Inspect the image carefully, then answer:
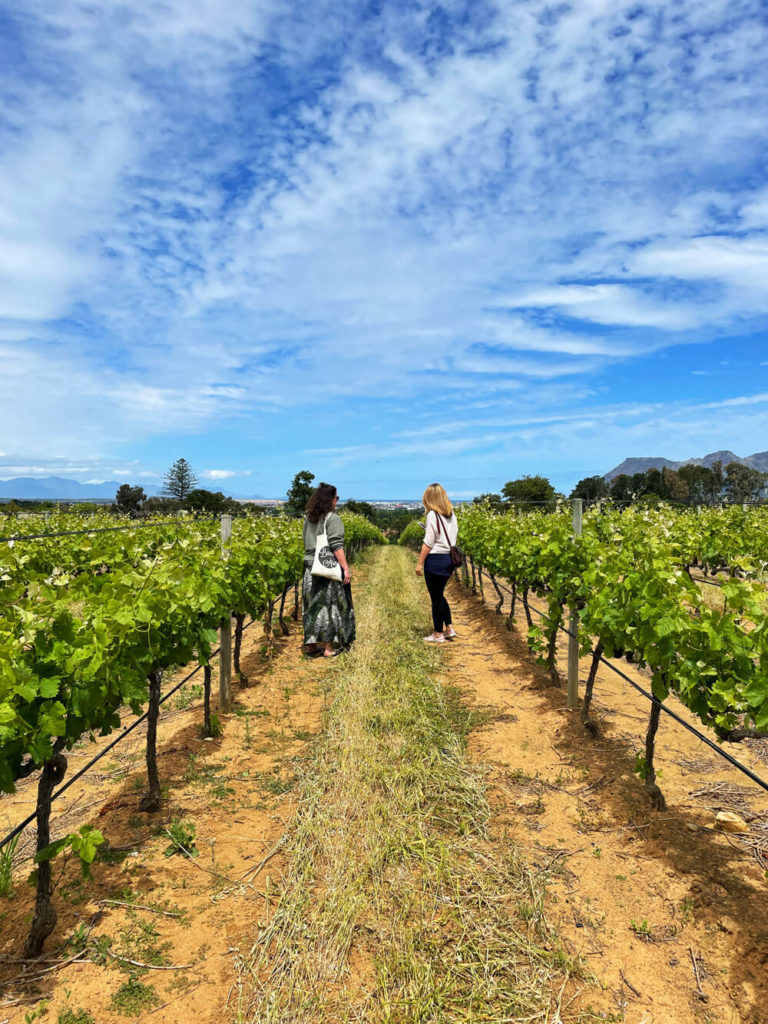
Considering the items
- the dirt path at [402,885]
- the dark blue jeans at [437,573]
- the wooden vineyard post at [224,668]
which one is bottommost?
the dirt path at [402,885]

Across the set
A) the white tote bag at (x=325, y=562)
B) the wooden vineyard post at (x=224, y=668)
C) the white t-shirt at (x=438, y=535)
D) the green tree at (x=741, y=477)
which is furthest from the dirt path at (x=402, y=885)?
the green tree at (x=741, y=477)

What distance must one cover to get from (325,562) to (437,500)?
1.47m

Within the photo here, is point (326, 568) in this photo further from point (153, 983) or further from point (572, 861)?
point (153, 983)

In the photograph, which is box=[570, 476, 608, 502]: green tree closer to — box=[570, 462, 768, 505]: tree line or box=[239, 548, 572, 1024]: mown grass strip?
box=[570, 462, 768, 505]: tree line

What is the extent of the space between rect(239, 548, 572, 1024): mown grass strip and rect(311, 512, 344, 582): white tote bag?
235cm

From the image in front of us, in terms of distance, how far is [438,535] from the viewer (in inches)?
286

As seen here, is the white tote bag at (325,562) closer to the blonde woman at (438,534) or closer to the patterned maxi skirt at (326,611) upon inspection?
the patterned maxi skirt at (326,611)

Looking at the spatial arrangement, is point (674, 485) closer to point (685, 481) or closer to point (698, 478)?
point (685, 481)

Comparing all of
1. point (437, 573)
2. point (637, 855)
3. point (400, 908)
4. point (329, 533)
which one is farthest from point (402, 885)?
point (437, 573)

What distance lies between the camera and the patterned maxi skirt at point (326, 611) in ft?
23.3

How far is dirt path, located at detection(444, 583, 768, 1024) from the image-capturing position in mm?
2518

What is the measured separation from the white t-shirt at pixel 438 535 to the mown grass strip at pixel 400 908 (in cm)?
283

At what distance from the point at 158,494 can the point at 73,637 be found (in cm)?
10051

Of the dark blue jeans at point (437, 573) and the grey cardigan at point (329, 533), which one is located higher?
the grey cardigan at point (329, 533)
